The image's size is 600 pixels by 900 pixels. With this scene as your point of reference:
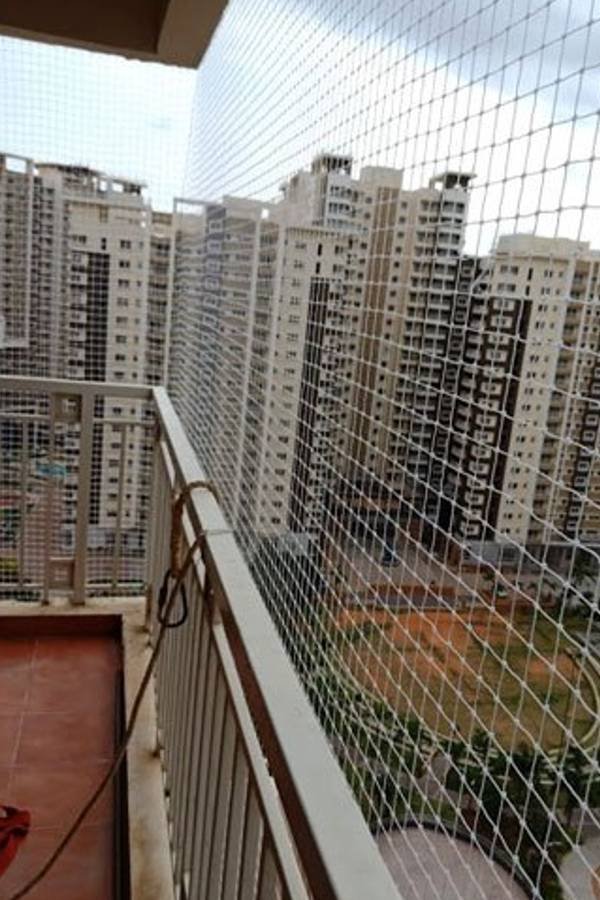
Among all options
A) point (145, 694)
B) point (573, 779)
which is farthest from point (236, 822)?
point (145, 694)

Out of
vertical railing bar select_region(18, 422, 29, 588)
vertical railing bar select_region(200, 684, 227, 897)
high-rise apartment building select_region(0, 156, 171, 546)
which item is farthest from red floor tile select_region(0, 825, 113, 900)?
high-rise apartment building select_region(0, 156, 171, 546)

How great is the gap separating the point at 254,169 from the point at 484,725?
83.8 inches

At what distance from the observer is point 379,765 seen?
1433 millimetres

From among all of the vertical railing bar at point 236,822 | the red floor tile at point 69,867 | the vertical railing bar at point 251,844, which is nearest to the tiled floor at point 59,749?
the red floor tile at point 69,867

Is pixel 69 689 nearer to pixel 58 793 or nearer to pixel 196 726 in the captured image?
pixel 58 793

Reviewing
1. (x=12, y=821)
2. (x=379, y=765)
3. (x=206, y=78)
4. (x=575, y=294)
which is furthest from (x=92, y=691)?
(x=206, y=78)

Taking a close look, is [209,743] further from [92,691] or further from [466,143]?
[92,691]

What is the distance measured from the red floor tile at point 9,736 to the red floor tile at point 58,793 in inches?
2.2

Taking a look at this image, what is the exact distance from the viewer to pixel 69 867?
5.55 feet

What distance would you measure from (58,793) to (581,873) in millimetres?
1480

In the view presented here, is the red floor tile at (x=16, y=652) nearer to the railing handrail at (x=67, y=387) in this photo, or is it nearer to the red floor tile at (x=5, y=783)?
the red floor tile at (x=5, y=783)

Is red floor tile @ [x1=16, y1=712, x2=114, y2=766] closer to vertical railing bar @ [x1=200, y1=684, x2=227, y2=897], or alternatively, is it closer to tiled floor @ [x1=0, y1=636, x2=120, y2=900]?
tiled floor @ [x1=0, y1=636, x2=120, y2=900]

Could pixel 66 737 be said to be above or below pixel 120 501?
below

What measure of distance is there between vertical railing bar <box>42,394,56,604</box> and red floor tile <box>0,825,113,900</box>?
1162 mm
